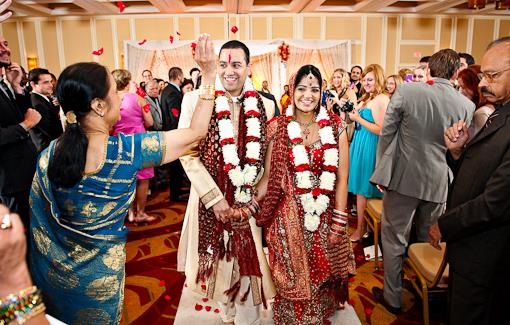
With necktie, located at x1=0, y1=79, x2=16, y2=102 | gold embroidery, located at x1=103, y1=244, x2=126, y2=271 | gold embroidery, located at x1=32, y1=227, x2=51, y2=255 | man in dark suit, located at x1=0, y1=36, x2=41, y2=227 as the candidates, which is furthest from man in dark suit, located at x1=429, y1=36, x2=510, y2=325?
necktie, located at x1=0, y1=79, x2=16, y2=102

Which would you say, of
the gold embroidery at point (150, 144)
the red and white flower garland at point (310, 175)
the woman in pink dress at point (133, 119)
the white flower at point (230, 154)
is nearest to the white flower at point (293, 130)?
the red and white flower garland at point (310, 175)

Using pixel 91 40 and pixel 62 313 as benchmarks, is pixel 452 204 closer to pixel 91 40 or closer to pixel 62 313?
pixel 62 313

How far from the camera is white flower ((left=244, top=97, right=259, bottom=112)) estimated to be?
8.01 ft

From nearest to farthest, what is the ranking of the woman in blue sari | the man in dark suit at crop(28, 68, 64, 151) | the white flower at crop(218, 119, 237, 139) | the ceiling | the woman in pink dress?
1. the woman in blue sari
2. the white flower at crop(218, 119, 237, 139)
3. the man in dark suit at crop(28, 68, 64, 151)
4. the woman in pink dress
5. the ceiling

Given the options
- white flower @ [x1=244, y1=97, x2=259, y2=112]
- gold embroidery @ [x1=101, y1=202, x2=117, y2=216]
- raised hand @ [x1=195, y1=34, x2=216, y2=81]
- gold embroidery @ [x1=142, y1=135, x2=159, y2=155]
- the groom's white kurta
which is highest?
raised hand @ [x1=195, y1=34, x2=216, y2=81]

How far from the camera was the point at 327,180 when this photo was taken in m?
2.34

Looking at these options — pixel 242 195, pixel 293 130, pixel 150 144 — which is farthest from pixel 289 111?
pixel 150 144

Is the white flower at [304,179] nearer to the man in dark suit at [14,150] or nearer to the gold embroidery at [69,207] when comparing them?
the gold embroidery at [69,207]

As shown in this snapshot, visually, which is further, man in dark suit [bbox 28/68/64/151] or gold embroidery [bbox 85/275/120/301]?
man in dark suit [bbox 28/68/64/151]

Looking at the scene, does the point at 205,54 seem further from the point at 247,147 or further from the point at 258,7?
the point at 258,7

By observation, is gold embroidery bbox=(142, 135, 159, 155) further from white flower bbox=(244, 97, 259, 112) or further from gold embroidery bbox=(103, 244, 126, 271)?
white flower bbox=(244, 97, 259, 112)

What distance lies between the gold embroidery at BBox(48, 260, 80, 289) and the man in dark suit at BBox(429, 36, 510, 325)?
1.71m

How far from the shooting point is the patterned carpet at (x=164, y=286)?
279 centimetres

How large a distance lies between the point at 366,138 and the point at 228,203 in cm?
235
